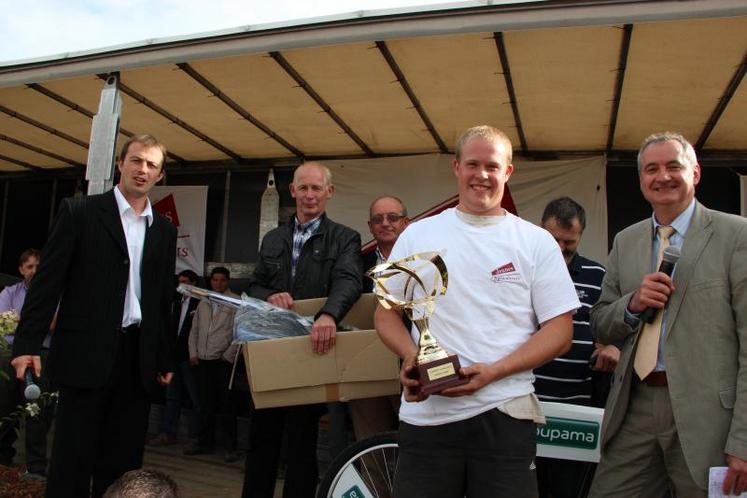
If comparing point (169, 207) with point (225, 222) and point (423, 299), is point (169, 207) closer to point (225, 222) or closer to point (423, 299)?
point (225, 222)

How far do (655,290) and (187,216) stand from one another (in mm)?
6471

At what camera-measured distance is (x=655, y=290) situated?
6.42 feet

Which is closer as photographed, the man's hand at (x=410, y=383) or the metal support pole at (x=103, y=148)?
the man's hand at (x=410, y=383)

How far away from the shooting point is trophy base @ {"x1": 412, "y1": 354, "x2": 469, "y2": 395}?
1.69 meters

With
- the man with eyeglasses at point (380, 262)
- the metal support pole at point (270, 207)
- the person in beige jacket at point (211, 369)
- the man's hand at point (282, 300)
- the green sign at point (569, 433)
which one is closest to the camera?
the green sign at point (569, 433)

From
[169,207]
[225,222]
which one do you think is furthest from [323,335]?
[169,207]

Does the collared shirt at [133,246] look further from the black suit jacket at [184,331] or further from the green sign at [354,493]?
the black suit jacket at [184,331]

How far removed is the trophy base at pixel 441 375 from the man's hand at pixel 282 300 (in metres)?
1.36

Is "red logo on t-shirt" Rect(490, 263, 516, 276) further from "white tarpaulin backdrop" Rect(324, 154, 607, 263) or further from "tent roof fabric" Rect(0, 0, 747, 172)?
"white tarpaulin backdrop" Rect(324, 154, 607, 263)

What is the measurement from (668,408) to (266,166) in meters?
5.99

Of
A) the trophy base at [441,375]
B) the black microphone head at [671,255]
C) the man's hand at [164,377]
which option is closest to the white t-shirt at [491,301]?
the trophy base at [441,375]

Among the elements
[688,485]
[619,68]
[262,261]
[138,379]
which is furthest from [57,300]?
[619,68]

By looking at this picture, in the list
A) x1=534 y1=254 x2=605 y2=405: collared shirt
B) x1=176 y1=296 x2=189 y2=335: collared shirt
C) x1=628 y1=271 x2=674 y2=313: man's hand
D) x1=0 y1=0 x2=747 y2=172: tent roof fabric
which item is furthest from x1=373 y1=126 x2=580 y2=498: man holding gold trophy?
x1=176 y1=296 x2=189 y2=335: collared shirt

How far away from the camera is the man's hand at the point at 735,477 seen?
1.76 meters
